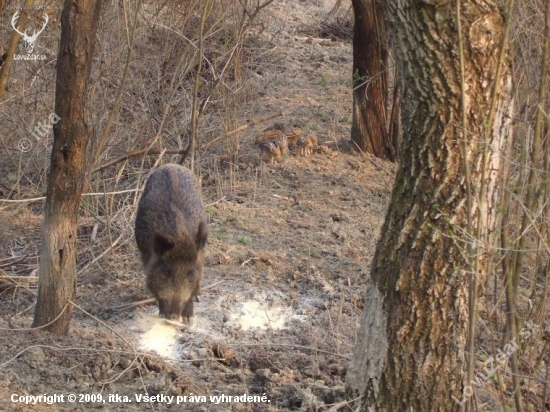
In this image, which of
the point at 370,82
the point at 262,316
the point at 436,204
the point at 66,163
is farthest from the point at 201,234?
the point at 370,82

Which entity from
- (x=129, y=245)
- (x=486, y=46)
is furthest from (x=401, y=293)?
(x=129, y=245)

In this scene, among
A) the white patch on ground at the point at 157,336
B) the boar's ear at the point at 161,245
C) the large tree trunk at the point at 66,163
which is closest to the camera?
the large tree trunk at the point at 66,163

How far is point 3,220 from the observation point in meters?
9.45

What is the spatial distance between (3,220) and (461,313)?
246 inches

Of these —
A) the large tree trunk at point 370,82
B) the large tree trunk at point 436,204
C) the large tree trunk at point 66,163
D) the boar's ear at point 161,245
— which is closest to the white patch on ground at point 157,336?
the boar's ear at point 161,245

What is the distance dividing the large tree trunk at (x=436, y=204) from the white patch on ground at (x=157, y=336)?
2452 millimetres

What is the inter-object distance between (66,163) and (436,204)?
268 centimetres

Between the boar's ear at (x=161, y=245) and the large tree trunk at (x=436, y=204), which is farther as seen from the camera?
the boar's ear at (x=161, y=245)

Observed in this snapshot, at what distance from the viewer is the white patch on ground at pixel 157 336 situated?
692 cm

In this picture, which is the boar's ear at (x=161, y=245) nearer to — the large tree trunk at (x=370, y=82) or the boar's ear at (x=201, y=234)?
the boar's ear at (x=201, y=234)

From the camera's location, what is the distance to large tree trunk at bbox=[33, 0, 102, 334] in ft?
18.9

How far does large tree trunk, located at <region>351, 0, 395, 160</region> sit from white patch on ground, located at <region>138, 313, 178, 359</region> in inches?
189

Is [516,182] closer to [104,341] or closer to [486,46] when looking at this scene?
[486,46]

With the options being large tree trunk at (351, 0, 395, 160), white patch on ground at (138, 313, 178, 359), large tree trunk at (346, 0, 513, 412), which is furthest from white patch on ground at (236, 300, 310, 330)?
large tree trunk at (351, 0, 395, 160)
